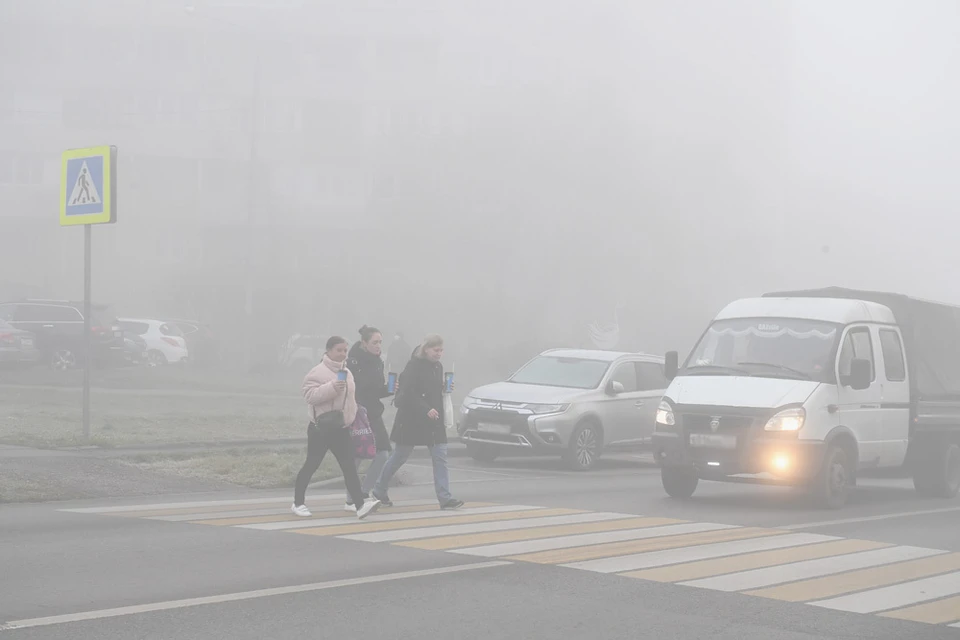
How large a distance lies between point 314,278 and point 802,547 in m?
34.8

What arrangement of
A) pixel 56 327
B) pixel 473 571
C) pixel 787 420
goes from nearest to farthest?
pixel 473 571 → pixel 787 420 → pixel 56 327

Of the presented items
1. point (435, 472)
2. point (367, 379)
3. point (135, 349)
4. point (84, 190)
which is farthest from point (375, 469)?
point (135, 349)

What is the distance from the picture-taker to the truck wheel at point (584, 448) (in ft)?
53.6

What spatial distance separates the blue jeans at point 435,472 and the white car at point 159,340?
2522 centimetres

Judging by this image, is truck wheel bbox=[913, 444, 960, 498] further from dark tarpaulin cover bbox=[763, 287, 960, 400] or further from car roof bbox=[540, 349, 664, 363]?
car roof bbox=[540, 349, 664, 363]

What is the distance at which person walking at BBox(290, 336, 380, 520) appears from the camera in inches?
389

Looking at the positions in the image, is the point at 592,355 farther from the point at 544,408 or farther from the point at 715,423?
the point at 715,423

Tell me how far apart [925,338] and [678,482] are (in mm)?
3818

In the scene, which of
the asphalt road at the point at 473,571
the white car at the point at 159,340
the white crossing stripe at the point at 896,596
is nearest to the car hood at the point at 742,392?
the asphalt road at the point at 473,571

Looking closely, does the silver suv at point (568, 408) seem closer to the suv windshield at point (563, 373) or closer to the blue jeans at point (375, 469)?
the suv windshield at point (563, 373)

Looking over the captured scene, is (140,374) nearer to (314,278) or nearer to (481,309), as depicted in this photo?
(314,278)

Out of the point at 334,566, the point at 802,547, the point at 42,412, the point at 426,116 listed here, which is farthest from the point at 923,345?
the point at 426,116

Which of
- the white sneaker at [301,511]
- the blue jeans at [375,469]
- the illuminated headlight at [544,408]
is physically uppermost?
the illuminated headlight at [544,408]

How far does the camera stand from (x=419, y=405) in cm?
1075
